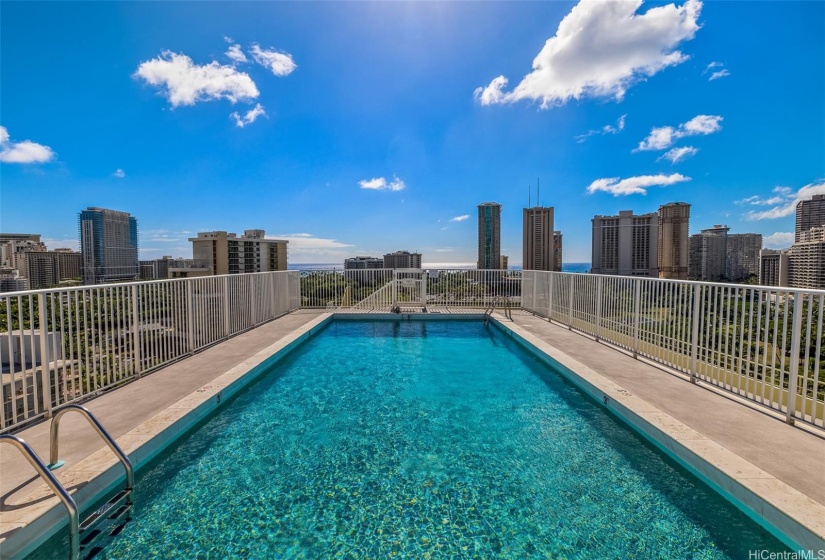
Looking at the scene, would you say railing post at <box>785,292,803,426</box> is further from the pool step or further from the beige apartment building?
the beige apartment building

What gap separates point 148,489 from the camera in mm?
2371

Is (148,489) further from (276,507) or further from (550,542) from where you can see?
(550,542)

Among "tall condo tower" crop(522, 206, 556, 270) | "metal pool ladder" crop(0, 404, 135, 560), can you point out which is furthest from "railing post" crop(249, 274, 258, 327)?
"tall condo tower" crop(522, 206, 556, 270)

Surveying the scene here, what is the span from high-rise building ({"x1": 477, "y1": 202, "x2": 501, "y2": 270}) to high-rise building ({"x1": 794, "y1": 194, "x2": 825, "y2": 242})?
2439 cm

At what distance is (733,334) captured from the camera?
342 centimetres

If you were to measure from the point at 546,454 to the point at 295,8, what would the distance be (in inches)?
451

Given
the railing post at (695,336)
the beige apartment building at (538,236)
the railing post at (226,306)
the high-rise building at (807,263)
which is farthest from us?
the beige apartment building at (538,236)

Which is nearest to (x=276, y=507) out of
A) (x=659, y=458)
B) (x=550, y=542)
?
(x=550, y=542)

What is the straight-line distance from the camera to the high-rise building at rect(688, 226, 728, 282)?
31.6 m

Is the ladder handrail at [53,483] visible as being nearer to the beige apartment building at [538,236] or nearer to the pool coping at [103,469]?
the pool coping at [103,469]

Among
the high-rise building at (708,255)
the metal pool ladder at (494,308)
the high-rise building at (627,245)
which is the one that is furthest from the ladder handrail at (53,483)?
the high-rise building at (708,255)

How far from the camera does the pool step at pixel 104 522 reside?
185cm

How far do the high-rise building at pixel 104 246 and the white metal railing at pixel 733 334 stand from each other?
50.1 metres

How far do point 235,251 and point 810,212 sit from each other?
65.2 metres
